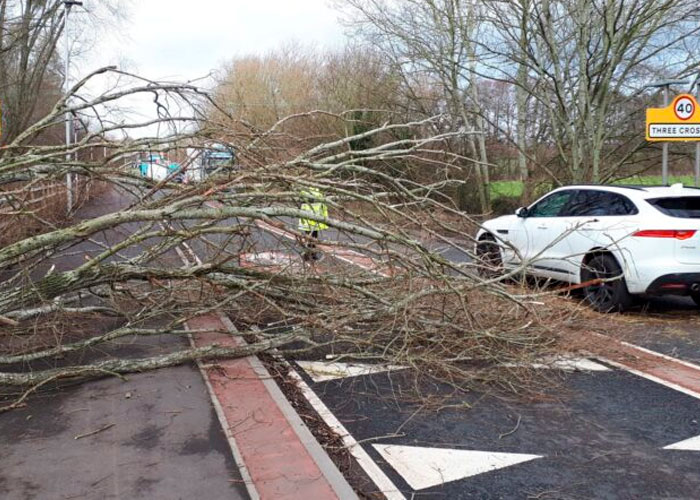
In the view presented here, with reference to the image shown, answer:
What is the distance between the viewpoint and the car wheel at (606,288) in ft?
25.0

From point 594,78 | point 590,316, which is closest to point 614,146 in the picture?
point 594,78

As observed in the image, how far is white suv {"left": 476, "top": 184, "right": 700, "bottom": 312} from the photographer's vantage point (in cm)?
720

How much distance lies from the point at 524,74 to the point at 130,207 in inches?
586

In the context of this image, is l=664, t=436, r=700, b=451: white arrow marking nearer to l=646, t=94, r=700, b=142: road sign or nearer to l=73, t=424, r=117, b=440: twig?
l=73, t=424, r=117, b=440: twig

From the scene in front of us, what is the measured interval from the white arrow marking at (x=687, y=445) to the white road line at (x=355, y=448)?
1.89 metres

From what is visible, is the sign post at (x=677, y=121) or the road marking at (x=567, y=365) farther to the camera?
the sign post at (x=677, y=121)

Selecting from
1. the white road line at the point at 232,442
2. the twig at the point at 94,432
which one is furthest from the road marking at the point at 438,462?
the twig at the point at 94,432

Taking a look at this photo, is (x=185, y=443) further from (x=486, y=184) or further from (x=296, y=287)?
(x=486, y=184)

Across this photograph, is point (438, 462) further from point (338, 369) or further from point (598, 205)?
point (598, 205)

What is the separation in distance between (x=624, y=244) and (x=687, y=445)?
12.9ft

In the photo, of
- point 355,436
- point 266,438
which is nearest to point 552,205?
point 355,436

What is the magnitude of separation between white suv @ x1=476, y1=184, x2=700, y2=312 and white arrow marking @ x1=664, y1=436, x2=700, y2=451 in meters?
2.61

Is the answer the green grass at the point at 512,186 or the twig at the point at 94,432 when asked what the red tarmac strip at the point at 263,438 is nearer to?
the twig at the point at 94,432

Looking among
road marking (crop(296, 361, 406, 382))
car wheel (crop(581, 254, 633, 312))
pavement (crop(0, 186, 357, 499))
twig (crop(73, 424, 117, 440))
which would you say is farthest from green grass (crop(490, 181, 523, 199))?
twig (crop(73, 424, 117, 440))
